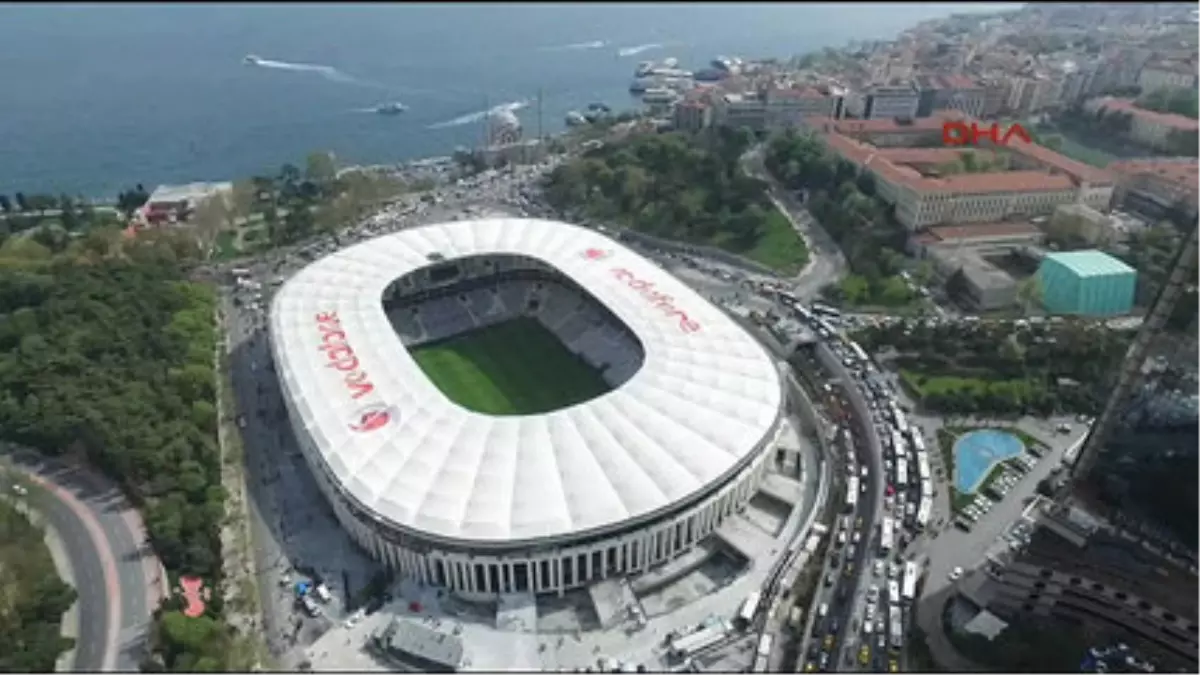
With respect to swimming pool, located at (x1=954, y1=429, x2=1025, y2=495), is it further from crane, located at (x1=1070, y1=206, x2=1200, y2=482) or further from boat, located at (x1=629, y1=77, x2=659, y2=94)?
boat, located at (x1=629, y1=77, x2=659, y2=94)

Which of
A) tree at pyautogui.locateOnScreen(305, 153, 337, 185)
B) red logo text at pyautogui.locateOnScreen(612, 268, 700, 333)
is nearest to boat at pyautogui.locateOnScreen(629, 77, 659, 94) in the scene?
tree at pyautogui.locateOnScreen(305, 153, 337, 185)

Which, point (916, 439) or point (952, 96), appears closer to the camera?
point (916, 439)

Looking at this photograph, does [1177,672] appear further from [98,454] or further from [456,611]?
[98,454]

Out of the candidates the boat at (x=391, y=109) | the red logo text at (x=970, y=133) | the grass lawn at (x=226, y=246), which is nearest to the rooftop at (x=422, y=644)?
the grass lawn at (x=226, y=246)

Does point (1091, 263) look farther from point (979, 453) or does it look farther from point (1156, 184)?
point (979, 453)

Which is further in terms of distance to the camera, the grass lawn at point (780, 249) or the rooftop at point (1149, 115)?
the grass lawn at point (780, 249)

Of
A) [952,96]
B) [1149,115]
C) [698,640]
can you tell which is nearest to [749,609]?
[698,640]

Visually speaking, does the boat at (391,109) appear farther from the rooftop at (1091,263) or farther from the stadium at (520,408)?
the rooftop at (1091,263)
